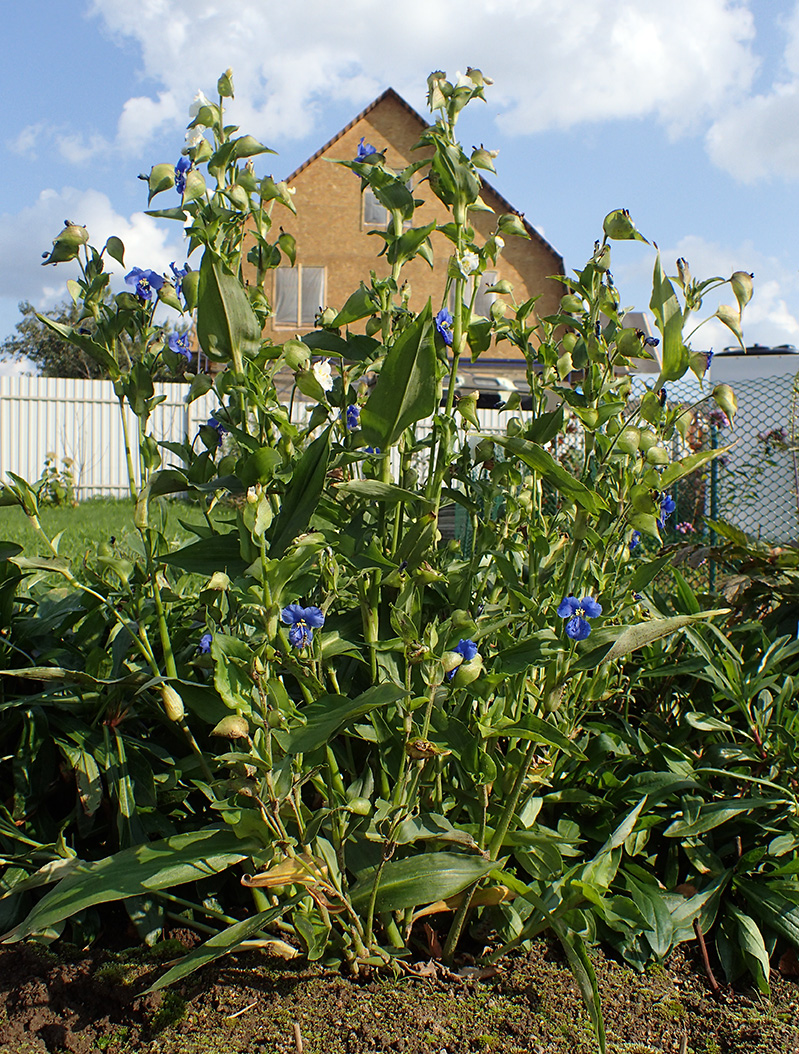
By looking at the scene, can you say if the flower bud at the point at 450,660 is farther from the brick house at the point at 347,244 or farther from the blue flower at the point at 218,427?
the brick house at the point at 347,244

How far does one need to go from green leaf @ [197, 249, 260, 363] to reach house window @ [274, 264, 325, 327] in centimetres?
1871

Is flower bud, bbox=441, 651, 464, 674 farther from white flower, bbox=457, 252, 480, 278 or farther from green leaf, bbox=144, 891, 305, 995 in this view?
white flower, bbox=457, 252, 480, 278

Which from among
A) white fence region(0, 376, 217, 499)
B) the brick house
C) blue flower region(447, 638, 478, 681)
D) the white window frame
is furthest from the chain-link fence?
the white window frame

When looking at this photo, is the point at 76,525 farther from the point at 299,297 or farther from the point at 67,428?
the point at 299,297

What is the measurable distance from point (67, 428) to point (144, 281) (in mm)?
14529

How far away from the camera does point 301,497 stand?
1.19 meters

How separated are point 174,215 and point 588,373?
2.28ft

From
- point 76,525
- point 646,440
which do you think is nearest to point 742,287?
point 646,440

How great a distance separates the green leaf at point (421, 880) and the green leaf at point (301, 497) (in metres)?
0.54

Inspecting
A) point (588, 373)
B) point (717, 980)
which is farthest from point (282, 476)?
point (717, 980)

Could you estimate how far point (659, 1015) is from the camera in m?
1.36

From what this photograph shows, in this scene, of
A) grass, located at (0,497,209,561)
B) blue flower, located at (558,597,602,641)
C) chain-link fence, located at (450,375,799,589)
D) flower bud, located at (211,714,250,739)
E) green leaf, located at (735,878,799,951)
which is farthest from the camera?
grass, located at (0,497,209,561)

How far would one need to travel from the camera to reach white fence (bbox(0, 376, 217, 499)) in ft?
47.3

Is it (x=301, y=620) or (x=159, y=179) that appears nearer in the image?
(x=301, y=620)
